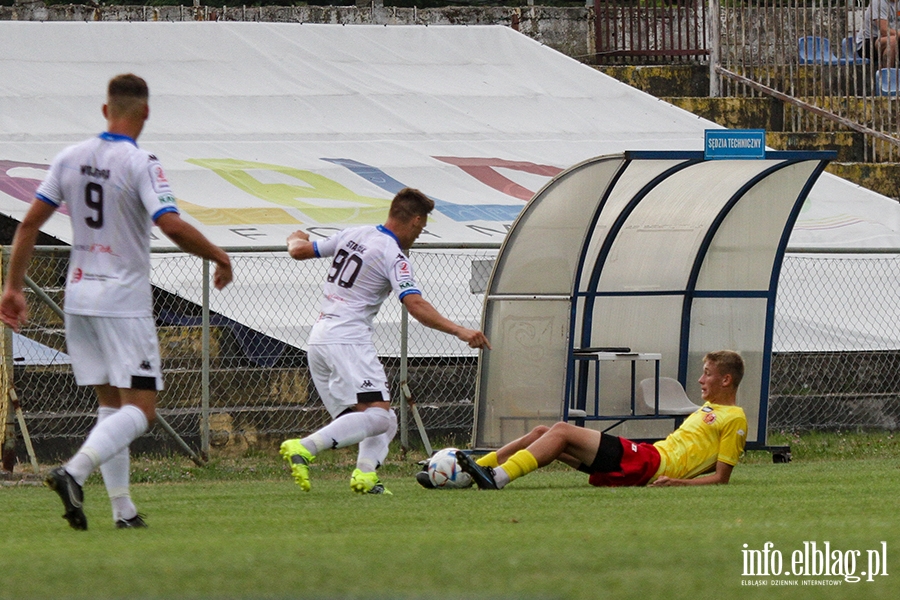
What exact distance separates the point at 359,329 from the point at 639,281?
4.28 metres

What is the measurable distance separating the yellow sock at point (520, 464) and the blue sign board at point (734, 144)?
3424 millimetres

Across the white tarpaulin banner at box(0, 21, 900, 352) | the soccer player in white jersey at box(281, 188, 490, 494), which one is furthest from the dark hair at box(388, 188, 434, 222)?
the white tarpaulin banner at box(0, 21, 900, 352)

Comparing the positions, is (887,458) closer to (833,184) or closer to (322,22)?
(833,184)

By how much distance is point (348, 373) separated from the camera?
8.64 m

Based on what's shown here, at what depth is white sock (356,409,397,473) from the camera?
8.79 meters

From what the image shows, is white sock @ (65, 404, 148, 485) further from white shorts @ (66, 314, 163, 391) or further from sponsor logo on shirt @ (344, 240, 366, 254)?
sponsor logo on shirt @ (344, 240, 366, 254)

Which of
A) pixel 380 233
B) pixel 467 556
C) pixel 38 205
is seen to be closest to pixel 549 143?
pixel 380 233

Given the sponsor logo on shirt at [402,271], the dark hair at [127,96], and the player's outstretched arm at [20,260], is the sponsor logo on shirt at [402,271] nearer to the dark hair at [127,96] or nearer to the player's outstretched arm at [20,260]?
the dark hair at [127,96]

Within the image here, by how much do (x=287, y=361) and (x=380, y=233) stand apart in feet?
16.5

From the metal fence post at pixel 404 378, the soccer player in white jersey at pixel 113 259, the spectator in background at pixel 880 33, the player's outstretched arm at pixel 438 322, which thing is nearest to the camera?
the soccer player in white jersey at pixel 113 259

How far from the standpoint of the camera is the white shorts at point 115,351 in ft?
20.4

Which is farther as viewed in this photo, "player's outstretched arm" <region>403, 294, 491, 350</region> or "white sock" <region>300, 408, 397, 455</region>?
"white sock" <region>300, 408, 397, 455</region>

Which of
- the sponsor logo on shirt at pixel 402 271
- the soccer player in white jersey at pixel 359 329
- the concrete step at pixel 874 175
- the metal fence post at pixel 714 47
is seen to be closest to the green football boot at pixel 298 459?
the soccer player in white jersey at pixel 359 329

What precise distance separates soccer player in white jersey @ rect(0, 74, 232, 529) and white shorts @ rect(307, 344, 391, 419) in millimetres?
2340
